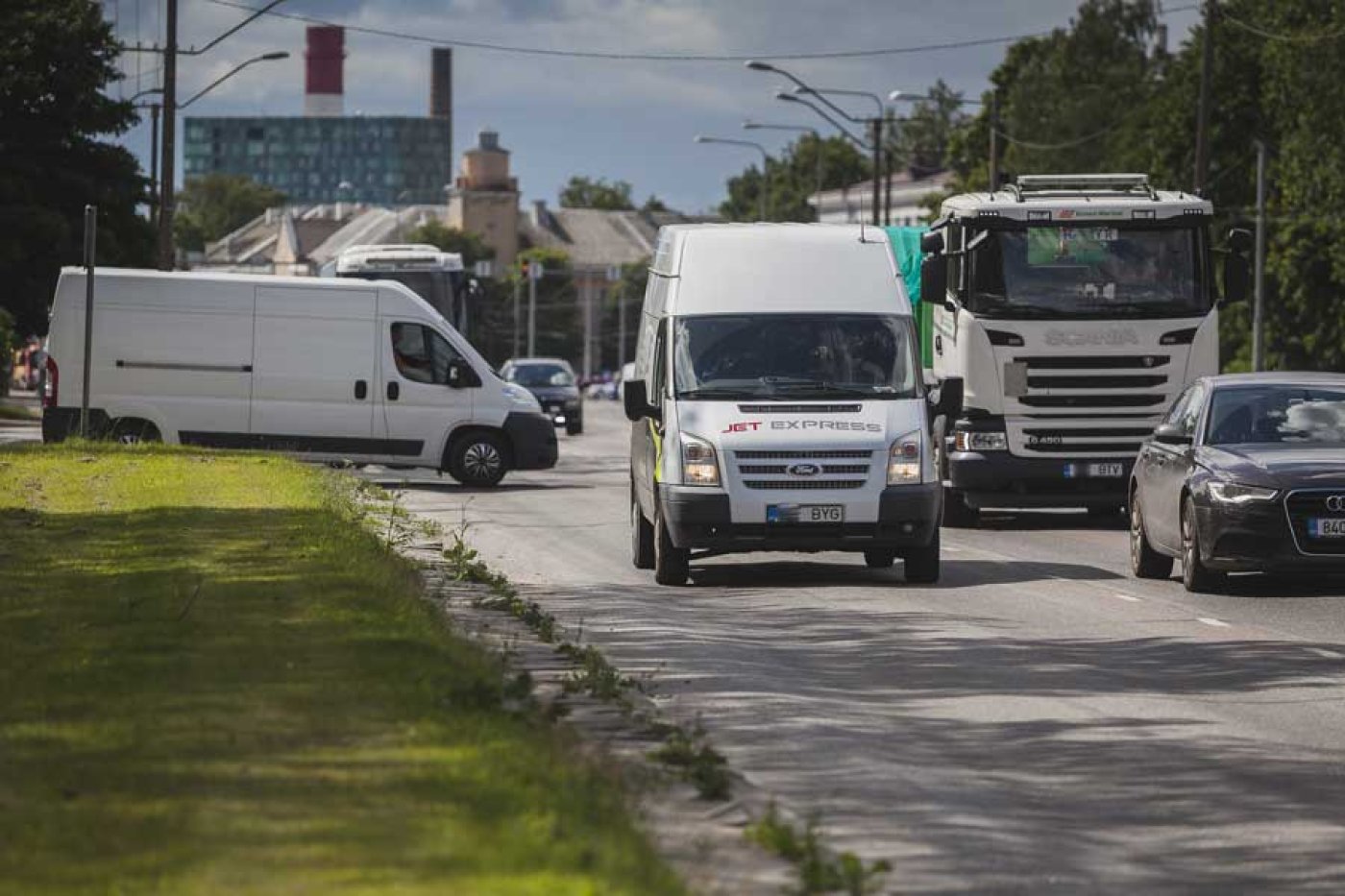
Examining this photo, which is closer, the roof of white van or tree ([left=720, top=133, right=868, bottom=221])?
the roof of white van

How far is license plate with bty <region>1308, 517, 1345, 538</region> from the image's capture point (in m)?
18.4

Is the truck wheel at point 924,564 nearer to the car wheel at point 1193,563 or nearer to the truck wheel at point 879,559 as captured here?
the truck wheel at point 879,559

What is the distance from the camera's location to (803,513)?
19.5 m

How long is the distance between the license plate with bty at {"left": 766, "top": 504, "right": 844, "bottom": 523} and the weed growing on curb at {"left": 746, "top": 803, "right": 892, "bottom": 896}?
10.8 m

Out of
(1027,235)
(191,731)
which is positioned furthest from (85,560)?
(1027,235)

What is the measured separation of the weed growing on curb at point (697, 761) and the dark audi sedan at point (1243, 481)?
866 centimetres

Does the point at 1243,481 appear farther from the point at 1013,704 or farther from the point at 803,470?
the point at 1013,704

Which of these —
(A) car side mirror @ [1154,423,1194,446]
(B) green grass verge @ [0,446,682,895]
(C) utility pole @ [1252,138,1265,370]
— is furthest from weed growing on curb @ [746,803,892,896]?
(C) utility pole @ [1252,138,1265,370]

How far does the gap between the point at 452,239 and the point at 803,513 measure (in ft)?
560

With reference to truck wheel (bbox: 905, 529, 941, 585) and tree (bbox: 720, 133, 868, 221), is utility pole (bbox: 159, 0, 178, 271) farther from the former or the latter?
tree (bbox: 720, 133, 868, 221)

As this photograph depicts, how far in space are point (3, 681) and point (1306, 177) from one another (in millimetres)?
68620

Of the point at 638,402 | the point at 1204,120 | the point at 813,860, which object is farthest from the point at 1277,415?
the point at 1204,120

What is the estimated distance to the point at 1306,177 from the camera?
76000 mm

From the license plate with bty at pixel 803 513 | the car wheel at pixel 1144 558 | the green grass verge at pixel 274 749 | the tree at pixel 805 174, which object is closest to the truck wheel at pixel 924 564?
the license plate with bty at pixel 803 513
